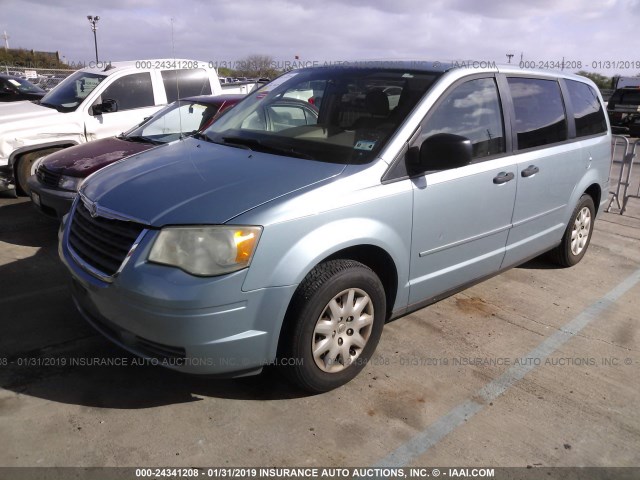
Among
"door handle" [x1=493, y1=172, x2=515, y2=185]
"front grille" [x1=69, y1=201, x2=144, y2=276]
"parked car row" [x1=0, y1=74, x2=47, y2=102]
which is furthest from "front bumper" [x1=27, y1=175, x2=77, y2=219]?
"parked car row" [x1=0, y1=74, x2=47, y2=102]

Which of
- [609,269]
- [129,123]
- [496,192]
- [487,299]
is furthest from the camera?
[129,123]

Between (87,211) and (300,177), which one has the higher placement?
(300,177)

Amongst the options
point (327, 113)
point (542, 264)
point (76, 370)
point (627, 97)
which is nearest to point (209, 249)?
point (76, 370)

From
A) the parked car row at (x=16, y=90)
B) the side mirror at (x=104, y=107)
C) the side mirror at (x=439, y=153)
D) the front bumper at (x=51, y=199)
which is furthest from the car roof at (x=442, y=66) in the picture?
the parked car row at (x=16, y=90)

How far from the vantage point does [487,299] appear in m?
4.60

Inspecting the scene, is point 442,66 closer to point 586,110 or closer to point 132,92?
point 586,110

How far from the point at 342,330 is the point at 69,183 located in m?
3.55

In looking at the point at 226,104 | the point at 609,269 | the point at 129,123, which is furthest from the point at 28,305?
the point at 609,269

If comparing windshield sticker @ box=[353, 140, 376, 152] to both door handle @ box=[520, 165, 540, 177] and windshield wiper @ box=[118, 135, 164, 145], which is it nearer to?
door handle @ box=[520, 165, 540, 177]

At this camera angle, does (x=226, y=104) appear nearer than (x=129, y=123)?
Yes

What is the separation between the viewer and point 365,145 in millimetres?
3248

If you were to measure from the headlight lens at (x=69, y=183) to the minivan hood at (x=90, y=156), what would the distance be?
0.13 feet

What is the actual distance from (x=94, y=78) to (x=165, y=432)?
6190mm

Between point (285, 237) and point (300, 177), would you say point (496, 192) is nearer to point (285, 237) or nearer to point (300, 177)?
point (300, 177)
